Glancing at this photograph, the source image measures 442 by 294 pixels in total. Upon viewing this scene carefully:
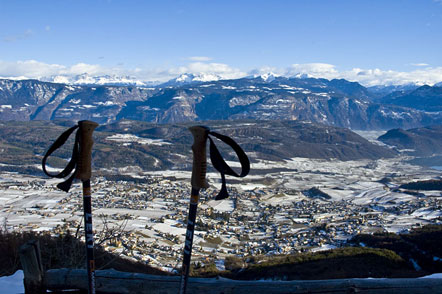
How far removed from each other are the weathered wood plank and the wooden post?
0.09 meters

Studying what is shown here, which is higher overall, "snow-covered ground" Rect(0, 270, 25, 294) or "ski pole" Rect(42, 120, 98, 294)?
"ski pole" Rect(42, 120, 98, 294)

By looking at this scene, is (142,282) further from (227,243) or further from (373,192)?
(373,192)

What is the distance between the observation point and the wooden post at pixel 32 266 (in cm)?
465

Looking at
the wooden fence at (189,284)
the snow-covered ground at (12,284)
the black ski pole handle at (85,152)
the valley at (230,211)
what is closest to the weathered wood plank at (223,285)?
the wooden fence at (189,284)

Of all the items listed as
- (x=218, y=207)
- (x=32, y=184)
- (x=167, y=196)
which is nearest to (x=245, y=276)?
(x=218, y=207)

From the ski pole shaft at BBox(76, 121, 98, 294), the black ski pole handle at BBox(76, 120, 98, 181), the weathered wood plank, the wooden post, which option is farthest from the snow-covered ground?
the black ski pole handle at BBox(76, 120, 98, 181)

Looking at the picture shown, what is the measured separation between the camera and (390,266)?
15312mm

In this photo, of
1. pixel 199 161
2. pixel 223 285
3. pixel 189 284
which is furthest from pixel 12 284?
pixel 199 161

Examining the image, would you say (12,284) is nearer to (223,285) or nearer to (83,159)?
(223,285)

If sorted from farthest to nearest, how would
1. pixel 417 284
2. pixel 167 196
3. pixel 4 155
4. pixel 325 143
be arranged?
1. pixel 325 143
2. pixel 4 155
3. pixel 167 196
4. pixel 417 284

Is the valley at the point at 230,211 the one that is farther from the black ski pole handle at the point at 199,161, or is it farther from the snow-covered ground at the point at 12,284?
the black ski pole handle at the point at 199,161

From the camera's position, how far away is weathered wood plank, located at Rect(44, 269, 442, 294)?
444cm

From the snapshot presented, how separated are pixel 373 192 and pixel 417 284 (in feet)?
256

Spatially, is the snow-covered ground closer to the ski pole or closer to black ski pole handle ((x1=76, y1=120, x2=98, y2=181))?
the ski pole
